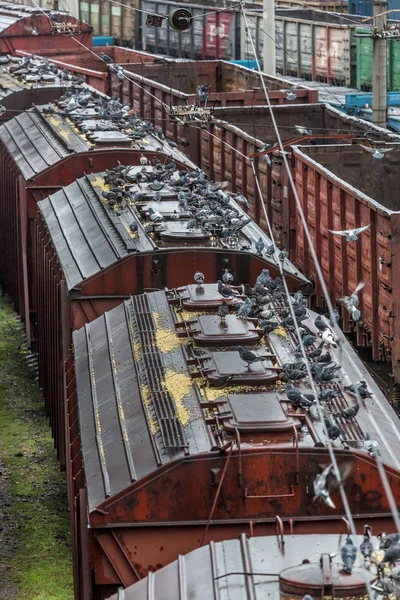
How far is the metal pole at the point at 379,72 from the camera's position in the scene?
2536 cm

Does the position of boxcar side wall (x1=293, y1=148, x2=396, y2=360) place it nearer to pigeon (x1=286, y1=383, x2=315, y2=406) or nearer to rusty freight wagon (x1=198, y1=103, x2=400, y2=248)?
rusty freight wagon (x1=198, y1=103, x2=400, y2=248)

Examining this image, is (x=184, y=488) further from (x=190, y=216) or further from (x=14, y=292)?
(x=14, y=292)

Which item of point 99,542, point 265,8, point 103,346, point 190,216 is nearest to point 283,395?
point 99,542

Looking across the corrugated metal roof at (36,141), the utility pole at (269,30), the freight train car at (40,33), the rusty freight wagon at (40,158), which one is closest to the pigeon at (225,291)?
the rusty freight wagon at (40,158)

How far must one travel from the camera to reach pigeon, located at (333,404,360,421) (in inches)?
333

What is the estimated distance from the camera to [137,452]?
8430 mm

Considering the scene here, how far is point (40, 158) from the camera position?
19094mm

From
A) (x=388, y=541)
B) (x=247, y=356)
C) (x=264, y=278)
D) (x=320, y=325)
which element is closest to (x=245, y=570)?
(x=388, y=541)

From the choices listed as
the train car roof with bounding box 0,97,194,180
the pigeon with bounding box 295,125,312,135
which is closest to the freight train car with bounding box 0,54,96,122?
the train car roof with bounding box 0,97,194,180

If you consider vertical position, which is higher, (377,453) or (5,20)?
(5,20)

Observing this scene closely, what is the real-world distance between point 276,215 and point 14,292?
18.1ft

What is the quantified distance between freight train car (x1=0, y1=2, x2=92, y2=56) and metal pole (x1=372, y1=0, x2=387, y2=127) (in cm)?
1312

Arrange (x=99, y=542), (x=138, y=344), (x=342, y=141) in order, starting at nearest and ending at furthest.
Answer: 1. (x=99, y=542)
2. (x=138, y=344)
3. (x=342, y=141)

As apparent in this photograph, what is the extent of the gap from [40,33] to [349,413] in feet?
103
